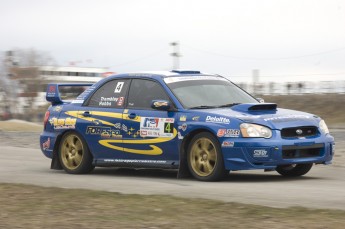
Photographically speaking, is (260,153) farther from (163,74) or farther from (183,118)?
(163,74)

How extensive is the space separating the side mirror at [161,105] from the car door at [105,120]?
0.80 m

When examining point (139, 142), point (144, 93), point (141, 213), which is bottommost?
point (141, 213)

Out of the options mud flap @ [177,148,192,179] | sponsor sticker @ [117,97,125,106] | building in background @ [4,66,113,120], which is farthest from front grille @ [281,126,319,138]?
building in background @ [4,66,113,120]

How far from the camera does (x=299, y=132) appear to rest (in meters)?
10.1

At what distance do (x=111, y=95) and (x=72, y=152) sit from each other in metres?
1.12

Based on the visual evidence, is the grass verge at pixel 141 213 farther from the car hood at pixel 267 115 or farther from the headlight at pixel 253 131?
the car hood at pixel 267 115

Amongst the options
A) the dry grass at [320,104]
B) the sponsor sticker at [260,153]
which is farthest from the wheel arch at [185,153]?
the dry grass at [320,104]

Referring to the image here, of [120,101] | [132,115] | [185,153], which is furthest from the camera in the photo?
[120,101]

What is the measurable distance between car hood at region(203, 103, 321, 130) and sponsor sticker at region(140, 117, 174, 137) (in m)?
0.66

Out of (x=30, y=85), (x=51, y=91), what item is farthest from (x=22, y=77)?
(x=51, y=91)

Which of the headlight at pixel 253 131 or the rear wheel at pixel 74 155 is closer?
the headlight at pixel 253 131

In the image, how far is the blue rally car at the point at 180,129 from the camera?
990 centimetres

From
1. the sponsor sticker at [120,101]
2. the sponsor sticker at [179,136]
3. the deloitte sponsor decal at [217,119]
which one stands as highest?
the sponsor sticker at [120,101]

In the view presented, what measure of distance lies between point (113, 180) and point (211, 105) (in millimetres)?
1704
